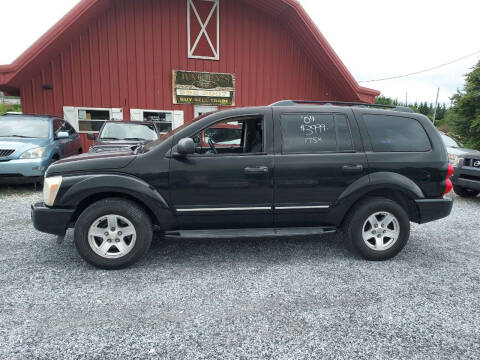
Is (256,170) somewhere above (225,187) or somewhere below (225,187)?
above

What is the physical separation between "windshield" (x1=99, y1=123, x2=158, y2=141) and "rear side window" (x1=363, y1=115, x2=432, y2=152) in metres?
5.51

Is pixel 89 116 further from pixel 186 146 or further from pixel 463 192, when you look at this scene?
pixel 463 192

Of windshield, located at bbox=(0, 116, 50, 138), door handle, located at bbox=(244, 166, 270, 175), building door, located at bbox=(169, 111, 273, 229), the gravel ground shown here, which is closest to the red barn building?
windshield, located at bbox=(0, 116, 50, 138)

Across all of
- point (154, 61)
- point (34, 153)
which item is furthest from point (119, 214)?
point (154, 61)

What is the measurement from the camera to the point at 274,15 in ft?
37.9

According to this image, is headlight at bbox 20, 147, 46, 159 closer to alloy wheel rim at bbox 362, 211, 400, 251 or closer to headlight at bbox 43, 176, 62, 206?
headlight at bbox 43, 176, 62, 206

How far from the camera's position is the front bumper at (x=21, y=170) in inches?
247

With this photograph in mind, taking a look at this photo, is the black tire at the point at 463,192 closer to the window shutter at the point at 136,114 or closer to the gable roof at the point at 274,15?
the gable roof at the point at 274,15

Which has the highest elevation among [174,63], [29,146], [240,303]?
[174,63]

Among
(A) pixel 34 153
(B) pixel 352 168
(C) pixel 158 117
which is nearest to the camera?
(B) pixel 352 168

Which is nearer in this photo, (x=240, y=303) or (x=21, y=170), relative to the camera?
(x=240, y=303)

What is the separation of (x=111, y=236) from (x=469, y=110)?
15.3 meters

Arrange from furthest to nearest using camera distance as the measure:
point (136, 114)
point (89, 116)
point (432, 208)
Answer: point (136, 114)
point (89, 116)
point (432, 208)

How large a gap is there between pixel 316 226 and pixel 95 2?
9.53 meters
